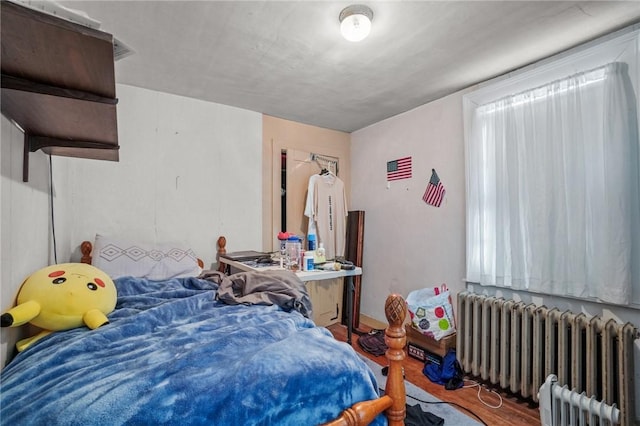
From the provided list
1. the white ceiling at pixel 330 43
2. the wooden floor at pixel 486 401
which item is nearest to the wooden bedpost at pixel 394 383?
the wooden floor at pixel 486 401

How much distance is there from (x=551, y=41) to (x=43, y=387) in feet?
9.58

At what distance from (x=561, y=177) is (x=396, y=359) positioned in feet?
5.79

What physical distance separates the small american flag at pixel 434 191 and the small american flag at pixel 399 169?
286 millimetres

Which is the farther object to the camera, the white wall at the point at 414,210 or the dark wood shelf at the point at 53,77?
the white wall at the point at 414,210

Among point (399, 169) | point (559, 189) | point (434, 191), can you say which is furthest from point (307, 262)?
point (559, 189)

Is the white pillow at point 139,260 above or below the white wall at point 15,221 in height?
below

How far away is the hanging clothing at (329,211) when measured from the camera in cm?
328

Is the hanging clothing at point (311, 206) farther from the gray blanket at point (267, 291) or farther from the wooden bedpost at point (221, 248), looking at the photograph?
the gray blanket at point (267, 291)

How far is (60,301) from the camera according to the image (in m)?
1.17

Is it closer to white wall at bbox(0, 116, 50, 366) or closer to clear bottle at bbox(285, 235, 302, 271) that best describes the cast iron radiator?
clear bottle at bbox(285, 235, 302, 271)

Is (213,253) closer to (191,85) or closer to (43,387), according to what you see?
(191,85)

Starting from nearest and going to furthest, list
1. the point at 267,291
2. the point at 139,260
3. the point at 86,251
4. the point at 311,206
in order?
the point at 267,291 < the point at 139,260 < the point at 86,251 < the point at 311,206

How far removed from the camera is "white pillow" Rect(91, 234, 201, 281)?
80.2 inches

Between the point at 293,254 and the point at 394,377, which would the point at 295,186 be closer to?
the point at 293,254
